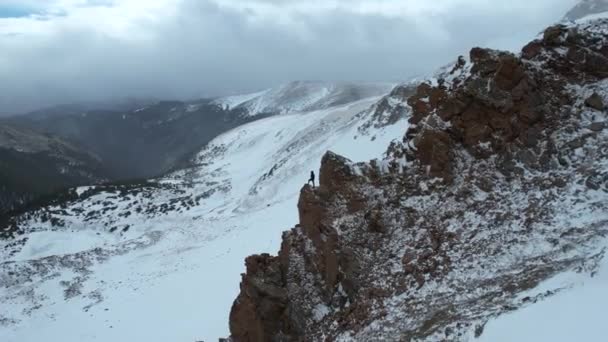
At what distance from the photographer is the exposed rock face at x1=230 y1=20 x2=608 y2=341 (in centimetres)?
1630

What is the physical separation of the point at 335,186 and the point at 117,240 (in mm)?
56681

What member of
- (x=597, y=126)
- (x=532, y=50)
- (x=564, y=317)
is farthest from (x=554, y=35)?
(x=564, y=317)

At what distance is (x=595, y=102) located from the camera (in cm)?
2130

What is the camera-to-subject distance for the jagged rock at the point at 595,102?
21.2 m

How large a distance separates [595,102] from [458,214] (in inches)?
317

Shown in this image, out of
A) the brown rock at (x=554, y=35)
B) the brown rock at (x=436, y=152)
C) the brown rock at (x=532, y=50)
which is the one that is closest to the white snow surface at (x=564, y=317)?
the brown rock at (x=436, y=152)

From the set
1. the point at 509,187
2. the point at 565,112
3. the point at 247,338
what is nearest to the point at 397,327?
the point at 247,338

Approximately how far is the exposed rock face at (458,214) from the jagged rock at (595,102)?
152 mm

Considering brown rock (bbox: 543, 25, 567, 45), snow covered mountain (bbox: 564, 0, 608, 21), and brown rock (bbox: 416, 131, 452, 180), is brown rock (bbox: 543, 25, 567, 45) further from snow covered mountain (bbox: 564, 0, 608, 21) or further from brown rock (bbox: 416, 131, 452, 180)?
snow covered mountain (bbox: 564, 0, 608, 21)

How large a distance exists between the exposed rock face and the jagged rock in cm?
15

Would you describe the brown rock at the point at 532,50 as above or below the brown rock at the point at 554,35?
below

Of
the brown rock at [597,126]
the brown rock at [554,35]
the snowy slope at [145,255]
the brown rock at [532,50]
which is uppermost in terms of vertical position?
the brown rock at [554,35]

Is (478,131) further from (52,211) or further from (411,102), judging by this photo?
(52,211)

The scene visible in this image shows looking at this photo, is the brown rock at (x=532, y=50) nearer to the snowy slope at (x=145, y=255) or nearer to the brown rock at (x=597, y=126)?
the brown rock at (x=597, y=126)
